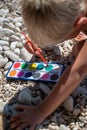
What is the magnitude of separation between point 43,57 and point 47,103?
41 cm

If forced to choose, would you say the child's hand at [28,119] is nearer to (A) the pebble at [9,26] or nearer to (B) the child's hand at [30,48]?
(B) the child's hand at [30,48]

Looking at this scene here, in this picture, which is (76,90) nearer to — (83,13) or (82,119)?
(82,119)

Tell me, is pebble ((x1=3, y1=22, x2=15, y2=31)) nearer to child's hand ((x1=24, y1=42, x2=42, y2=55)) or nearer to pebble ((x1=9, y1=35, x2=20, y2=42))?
pebble ((x1=9, y1=35, x2=20, y2=42))

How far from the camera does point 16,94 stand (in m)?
1.64

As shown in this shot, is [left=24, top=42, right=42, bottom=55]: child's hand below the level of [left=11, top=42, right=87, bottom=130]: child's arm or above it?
above

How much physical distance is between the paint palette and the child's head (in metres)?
0.33

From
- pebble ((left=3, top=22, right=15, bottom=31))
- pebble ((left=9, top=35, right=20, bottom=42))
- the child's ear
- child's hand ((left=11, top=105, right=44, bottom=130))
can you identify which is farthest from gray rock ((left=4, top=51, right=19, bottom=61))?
the child's ear

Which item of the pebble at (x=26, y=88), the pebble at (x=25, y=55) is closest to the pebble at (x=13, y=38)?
the pebble at (x=26, y=88)

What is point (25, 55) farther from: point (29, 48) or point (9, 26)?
point (9, 26)

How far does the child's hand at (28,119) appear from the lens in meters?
1.46

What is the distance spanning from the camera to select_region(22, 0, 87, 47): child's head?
1.30m

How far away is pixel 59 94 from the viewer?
1459mm

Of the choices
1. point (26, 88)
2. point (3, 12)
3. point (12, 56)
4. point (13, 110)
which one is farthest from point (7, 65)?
point (3, 12)

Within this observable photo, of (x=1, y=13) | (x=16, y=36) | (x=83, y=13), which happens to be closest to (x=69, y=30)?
(x=83, y=13)
